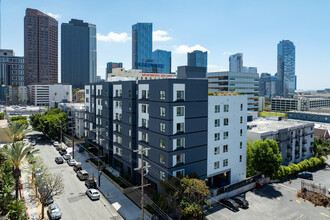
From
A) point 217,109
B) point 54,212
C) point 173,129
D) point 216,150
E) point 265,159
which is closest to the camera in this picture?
point 54,212

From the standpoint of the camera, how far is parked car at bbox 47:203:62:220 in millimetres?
36406

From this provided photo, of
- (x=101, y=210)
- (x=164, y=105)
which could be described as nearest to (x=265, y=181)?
(x=164, y=105)

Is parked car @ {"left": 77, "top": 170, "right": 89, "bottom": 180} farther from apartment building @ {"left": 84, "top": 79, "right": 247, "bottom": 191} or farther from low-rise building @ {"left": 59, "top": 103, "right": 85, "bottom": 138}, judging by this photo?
low-rise building @ {"left": 59, "top": 103, "right": 85, "bottom": 138}

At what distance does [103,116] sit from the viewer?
63.9m

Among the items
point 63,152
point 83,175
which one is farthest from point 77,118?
point 83,175

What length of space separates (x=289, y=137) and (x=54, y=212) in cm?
6123

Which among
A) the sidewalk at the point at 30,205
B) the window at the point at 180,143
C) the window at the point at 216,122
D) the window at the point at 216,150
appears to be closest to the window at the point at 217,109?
the window at the point at 216,122

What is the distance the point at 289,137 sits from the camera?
68.4 meters

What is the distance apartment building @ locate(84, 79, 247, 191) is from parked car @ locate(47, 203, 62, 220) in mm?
15911

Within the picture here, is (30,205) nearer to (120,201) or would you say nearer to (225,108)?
(120,201)

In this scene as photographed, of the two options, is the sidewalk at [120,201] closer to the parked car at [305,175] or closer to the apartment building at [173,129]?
the apartment building at [173,129]

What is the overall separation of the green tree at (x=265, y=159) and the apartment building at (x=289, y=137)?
7.31 metres

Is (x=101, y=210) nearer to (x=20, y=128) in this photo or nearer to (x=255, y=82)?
(x=20, y=128)

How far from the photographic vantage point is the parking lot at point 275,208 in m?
40.8
